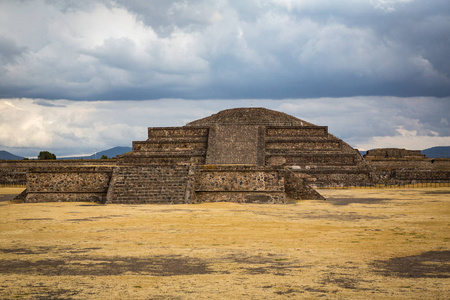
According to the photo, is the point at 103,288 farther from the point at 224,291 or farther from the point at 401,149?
Result: the point at 401,149

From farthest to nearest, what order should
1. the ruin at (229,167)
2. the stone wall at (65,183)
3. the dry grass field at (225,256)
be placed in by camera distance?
the stone wall at (65,183) < the ruin at (229,167) < the dry grass field at (225,256)

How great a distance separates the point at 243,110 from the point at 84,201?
20687mm

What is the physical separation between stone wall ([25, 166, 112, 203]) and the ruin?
4cm

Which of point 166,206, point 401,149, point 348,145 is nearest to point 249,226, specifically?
point 166,206

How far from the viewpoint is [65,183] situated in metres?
17.8

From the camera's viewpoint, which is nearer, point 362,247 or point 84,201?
point 362,247

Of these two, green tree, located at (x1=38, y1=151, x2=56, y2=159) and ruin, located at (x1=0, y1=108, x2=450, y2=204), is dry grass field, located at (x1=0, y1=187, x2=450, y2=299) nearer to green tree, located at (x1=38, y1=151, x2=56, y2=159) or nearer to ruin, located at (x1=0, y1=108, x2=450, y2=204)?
ruin, located at (x1=0, y1=108, x2=450, y2=204)

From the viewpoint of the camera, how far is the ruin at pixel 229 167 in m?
17.0

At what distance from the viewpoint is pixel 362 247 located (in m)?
7.77

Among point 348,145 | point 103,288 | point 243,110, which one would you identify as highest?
point 243,110

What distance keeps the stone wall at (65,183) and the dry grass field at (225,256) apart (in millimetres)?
4901

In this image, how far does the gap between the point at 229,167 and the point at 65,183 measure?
6.28 metres

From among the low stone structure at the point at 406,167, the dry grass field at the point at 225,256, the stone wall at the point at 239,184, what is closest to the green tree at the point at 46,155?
the low stone structure at the point at 406,167

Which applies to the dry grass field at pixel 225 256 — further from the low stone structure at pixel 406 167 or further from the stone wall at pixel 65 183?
the low stone structure at pixel 406 167
